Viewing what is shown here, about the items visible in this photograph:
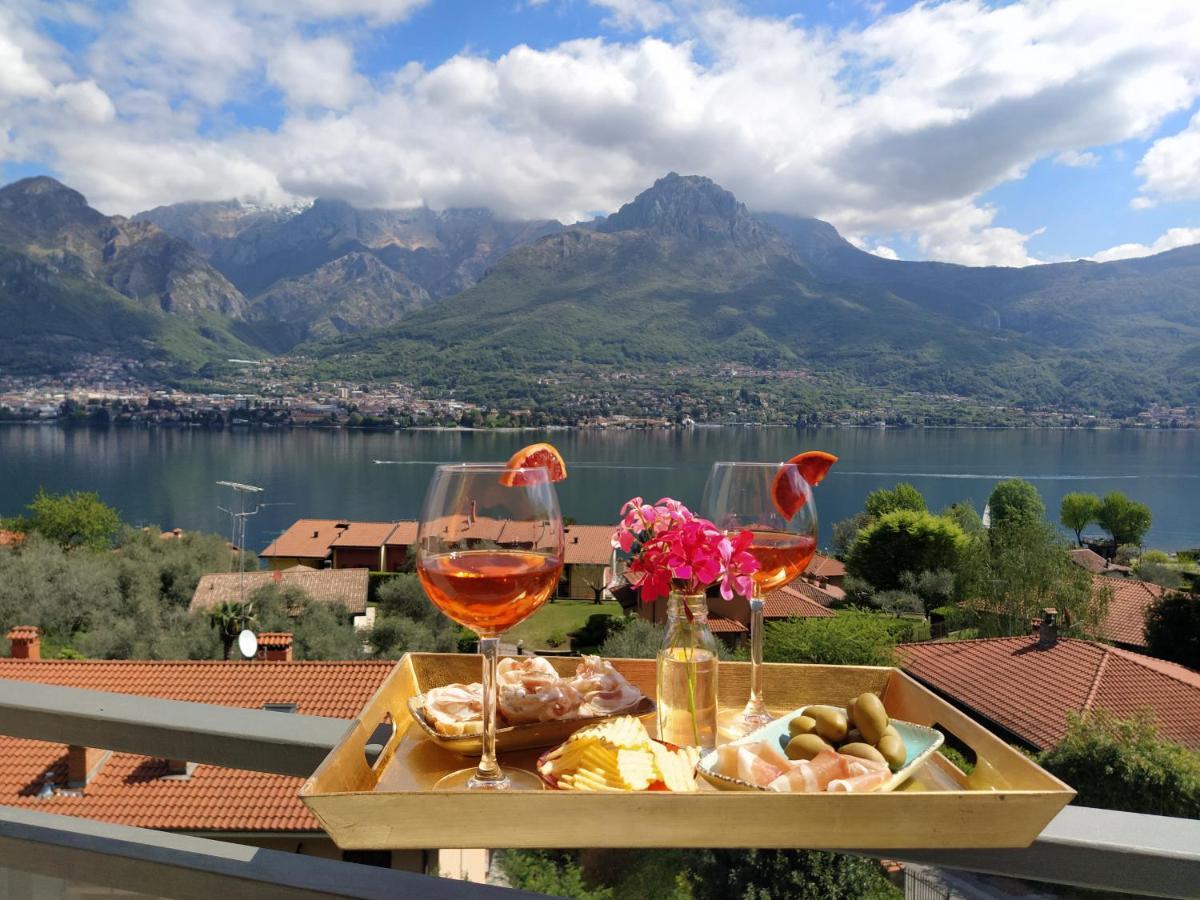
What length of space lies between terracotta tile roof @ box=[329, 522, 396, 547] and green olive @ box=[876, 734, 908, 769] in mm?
30686

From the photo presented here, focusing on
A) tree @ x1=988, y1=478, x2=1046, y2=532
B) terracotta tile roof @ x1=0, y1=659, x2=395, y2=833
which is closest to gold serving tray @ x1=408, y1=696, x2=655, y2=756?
terracotta tile roof @ x1=0, y1=659, x2=395, y2=833

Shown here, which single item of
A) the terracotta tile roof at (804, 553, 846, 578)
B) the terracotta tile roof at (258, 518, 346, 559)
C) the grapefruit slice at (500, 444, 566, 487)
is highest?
the grapefruit slice at (500, 444, 566, 487)

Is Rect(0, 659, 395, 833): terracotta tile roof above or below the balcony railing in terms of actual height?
below

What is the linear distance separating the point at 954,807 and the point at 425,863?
508 millimetres

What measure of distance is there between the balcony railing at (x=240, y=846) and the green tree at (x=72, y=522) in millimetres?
29647

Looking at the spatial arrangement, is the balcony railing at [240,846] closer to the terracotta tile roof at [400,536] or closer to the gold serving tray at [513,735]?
the gold serving tray at [513,735]

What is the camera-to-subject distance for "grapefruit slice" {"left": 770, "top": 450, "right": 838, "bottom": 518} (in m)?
1.11

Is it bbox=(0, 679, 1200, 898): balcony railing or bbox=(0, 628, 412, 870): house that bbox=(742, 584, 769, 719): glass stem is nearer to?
bbox=(0, 679, 1200, 898): balcony railing

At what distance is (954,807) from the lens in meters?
0.65

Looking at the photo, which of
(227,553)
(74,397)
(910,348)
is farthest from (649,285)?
(227,553)

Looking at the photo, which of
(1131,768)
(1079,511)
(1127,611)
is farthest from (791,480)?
(1079,511)

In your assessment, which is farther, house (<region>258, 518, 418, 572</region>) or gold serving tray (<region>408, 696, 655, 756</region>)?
house (<region>258, 518, 418, 572</region>)

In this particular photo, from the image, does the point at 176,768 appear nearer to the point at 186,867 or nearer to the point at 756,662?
the point at 186,867

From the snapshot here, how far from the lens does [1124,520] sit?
42.5 m
